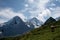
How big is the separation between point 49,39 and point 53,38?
13.8 ft

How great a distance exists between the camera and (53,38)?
16100 centimetres

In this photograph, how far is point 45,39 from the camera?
165375 mm

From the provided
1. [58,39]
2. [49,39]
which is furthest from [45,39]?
[58,39]

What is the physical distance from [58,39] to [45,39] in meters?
16.7

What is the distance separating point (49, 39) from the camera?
161 m

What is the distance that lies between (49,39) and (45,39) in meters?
5.97

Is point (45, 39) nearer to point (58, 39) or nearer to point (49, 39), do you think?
point (49, 39)

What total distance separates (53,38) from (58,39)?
28.1 ft

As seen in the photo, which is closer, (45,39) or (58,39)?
(58,39)

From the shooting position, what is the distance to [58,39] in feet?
503
